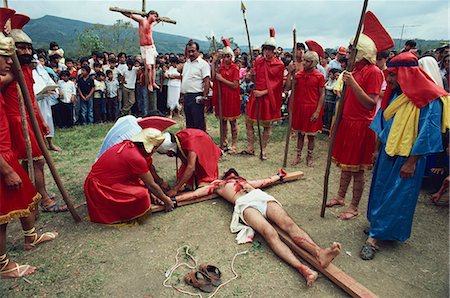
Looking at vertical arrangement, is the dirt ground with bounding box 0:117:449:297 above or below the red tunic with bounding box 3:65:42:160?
below

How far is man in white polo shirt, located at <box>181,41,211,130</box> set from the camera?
20.0 ft

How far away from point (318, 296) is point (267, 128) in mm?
4014

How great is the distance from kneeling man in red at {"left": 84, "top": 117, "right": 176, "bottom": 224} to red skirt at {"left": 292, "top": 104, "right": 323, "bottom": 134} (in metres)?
3.07

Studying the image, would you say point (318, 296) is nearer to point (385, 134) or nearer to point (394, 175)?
point (394, 175)

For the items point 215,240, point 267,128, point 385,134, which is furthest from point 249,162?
point 385,134

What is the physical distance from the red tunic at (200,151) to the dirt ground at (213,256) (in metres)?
0.43

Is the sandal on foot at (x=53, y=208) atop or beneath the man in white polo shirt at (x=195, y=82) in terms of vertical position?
beneath

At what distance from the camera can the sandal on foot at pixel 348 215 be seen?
4.02m

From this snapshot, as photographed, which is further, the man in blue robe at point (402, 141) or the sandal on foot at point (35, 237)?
the sandal on foot at point (35, 237)

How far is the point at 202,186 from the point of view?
A: 4590 mm

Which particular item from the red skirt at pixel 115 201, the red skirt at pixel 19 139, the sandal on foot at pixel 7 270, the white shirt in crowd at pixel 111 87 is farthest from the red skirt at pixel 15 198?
the white shirt in crowd at pixel 111 87

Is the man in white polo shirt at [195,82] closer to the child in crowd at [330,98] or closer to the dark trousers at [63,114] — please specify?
the child in crowd at [330,98]

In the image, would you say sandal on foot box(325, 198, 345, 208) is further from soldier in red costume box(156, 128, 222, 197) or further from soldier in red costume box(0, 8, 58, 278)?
soldier in red costume box(0, 8, 58, 278)

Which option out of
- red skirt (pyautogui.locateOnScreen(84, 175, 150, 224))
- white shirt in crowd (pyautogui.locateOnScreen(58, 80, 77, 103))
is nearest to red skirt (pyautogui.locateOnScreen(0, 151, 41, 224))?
red skirt (pyautogui.locateOnScreen(84, 175, 150, 224))
